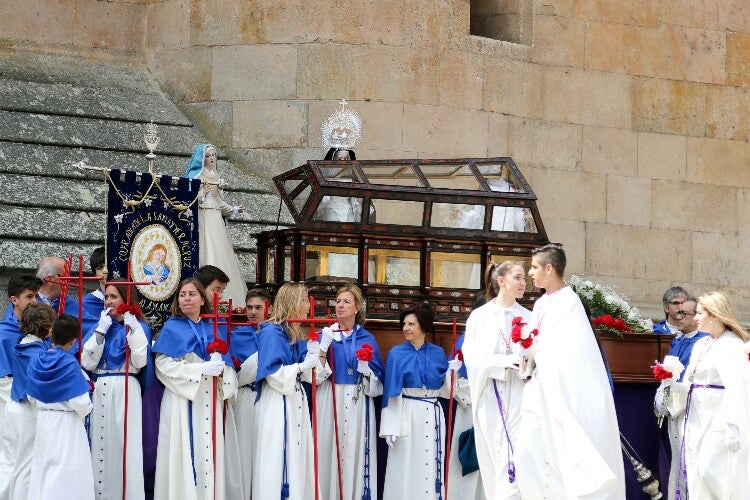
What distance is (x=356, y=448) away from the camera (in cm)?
1253

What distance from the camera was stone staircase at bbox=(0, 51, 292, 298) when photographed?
15000mm

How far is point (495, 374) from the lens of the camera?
11.6 metres

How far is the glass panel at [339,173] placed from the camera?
45.0 feet

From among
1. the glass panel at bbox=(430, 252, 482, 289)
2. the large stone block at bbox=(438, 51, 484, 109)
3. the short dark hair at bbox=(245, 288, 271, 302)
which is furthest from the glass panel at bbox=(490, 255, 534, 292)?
the large stone block at bbox=(438, 51, 484, 109)

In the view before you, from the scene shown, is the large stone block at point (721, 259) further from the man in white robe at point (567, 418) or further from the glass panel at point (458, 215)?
the man in white robe at point (567, 418)

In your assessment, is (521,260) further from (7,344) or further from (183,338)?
(7,344)

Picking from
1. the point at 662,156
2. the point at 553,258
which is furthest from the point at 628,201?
the point at 553,258

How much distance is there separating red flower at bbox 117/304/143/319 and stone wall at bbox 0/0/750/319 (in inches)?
203

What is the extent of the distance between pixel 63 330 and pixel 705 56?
970cm

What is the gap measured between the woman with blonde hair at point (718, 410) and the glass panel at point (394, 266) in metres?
2.46

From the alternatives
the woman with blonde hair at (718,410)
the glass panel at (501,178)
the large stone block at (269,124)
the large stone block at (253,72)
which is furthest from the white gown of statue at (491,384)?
the large stone block at (253,72)

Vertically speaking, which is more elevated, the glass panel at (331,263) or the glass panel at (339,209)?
the glass panel at (339,209)

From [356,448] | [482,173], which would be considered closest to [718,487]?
[356,448]

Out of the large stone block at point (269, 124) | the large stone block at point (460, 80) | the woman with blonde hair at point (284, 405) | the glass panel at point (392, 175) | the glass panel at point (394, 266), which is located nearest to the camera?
the woman with blonde hair at point (284, 405)
